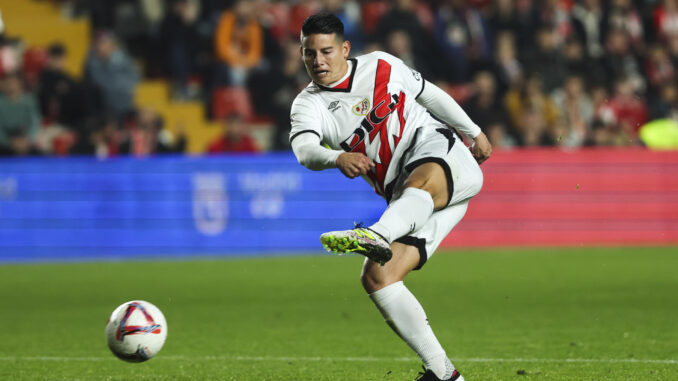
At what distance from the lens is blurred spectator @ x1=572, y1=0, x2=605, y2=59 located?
1806cm

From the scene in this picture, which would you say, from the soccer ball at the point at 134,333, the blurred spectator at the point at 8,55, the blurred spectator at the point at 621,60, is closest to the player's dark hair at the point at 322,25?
the soccer ball at the point at 134,333

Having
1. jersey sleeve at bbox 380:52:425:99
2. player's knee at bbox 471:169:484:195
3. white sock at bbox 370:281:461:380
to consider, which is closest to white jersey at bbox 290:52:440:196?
jersey sleeve at bbox 380:52:425:99

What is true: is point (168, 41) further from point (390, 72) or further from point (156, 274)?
point (390, 72)

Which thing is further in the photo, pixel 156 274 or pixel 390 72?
pixel 156 274

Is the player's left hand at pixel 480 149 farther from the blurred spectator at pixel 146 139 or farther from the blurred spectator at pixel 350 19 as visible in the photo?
the blurred spectator at pixel 350 19

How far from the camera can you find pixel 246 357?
23.9 feet

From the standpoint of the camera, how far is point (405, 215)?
540cm

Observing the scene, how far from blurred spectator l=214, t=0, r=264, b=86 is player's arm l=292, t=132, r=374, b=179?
11.4 meters

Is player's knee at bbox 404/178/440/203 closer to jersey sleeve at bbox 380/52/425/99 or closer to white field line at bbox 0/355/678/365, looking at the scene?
jersey sleeve at bbox 380/52/425/99

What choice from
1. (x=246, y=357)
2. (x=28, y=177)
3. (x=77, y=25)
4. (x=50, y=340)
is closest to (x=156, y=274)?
(x=28, y=177)

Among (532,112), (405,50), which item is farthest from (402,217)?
(532,112)

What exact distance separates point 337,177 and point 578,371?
828 cm

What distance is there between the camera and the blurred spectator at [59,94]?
1622cm

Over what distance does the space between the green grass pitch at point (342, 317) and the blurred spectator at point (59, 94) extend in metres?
3.06
